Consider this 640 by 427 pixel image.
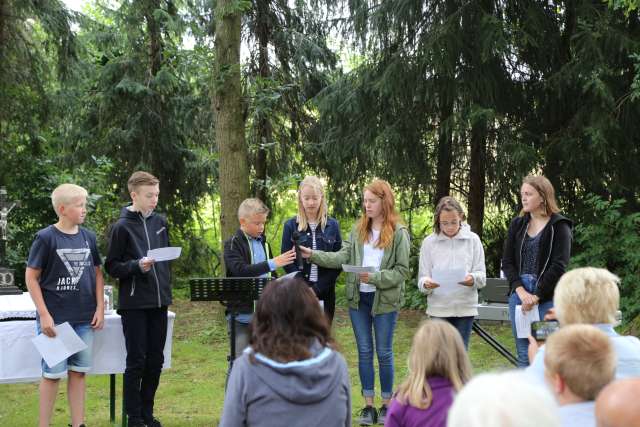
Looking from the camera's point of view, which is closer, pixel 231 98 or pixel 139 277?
pixel 139 277

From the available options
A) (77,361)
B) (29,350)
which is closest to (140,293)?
(77,361)

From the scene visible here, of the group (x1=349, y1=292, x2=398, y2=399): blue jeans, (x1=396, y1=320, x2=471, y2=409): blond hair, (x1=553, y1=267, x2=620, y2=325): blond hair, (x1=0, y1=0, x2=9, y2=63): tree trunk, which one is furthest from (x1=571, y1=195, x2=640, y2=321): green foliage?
(x1=0, y1=0, x2=9, y2=63): tree trunk

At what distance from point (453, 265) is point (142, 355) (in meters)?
2.39

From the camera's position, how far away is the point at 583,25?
10.4 metres

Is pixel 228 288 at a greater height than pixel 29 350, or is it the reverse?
pixel 228 288

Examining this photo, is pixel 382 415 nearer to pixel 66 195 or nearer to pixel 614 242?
pixel 66 195

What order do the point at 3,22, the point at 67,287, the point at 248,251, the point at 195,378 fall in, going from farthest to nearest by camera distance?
the point at 3,22
the point at 195,378
the point at 248,251
the point at 67,287

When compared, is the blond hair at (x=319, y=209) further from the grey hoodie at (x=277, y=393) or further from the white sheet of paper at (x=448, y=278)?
the grey hoodie at (x=277, y=393)

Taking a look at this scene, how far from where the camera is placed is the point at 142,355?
566cm

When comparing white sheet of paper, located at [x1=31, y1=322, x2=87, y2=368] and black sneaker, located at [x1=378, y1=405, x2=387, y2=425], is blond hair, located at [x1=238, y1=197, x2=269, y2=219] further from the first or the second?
black sneaker, located at [x1=378, y1=405, x2=387, y2=425]

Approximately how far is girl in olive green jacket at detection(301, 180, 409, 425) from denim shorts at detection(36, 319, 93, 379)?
167cm

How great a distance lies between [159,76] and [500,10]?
22.4ft

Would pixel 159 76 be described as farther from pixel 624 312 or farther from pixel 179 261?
pixel 624 312

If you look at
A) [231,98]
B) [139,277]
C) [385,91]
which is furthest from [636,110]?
[139,277]
